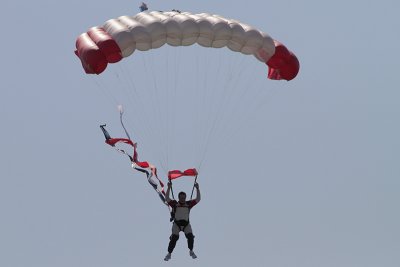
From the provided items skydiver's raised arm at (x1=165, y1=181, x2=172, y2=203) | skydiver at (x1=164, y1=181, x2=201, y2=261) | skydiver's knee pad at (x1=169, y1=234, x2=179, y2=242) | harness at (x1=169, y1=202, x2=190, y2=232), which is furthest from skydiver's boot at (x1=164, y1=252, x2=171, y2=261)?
skydiver's raised arm at (x1=165, y1=181, x2=172, y2=203)

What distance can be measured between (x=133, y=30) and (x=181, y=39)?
4.81ft

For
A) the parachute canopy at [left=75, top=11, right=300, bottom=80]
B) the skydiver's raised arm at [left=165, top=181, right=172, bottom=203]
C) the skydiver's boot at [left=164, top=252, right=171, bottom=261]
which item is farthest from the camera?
the parachute canopy at [left=75, top=11, right=300, bottom=80]

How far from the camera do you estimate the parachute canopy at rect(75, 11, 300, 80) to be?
36031 mm

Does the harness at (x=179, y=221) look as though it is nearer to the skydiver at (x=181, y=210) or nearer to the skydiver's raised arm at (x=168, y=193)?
the skydiver at (x=181, y=210)

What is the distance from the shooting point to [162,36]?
36.3 meters

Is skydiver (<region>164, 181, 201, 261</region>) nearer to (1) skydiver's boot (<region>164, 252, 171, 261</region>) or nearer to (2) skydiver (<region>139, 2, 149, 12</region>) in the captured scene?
(1) skydiver's boot (<region>164, 252, 171, 261</region>)

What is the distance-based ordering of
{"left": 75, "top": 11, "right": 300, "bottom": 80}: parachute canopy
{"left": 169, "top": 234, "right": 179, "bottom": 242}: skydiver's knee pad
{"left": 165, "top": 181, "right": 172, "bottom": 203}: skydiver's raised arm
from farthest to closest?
{"left": 75, "top": 11, "right": 300, "bottom": 80}: parachute canopy < {"left": 169, "top": 234, "right": 179, "bottom": 242}: skydiver's knee pad < {"left": 165, "top": 181, "right": 172, "bottom": 203}: skydiver's raised arm

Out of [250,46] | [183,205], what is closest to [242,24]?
[250,46]

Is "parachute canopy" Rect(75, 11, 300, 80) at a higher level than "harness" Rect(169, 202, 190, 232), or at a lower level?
higher

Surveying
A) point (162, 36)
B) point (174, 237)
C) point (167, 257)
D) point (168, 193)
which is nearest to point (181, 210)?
point (168, 193)

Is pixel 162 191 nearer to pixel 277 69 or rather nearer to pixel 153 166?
pixel 153 166

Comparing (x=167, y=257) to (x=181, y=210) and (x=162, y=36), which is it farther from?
(x=162, y=36)

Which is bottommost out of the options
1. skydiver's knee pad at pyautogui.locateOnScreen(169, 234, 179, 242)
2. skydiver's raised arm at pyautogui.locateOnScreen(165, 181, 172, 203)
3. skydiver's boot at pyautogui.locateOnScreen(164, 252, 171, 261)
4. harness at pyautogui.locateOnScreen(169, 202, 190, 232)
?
skydiver's boot at pyautogui.locateOnScreen(164, 252, 171, 261)

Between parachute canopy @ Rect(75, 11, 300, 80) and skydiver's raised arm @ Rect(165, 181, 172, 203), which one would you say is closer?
skydiver's raised arm @ Rect(165, 181, 172, 203)
